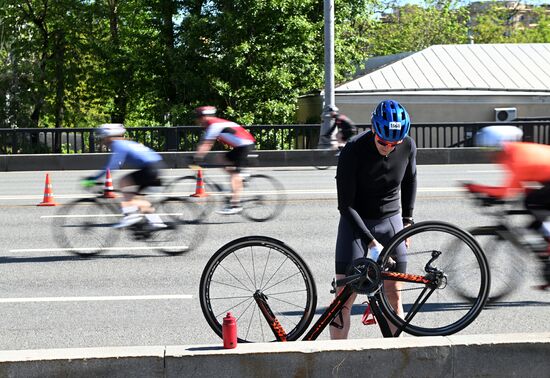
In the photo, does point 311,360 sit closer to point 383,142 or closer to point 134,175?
point 383,142

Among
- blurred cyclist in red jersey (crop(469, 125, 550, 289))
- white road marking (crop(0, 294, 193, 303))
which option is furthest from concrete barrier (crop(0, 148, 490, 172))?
blurred cyclist in red jersey (crop(469, 125, 550, 289))

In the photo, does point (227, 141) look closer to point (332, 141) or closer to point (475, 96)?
point (332, 141)

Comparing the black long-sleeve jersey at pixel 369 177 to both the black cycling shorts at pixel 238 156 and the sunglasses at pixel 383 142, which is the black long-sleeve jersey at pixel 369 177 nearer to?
the sunglasses at pixel 383 142

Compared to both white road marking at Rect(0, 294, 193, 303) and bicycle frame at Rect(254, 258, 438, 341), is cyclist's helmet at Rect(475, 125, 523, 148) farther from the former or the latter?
white road marking at Rect(0, 294, 193, 303)

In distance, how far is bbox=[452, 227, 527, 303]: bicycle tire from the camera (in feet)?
24.6

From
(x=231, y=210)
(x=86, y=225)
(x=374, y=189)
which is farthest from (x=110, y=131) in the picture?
(x=374, y=189)

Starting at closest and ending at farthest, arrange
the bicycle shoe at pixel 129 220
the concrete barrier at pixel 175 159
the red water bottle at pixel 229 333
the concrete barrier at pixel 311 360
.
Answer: the concrete barrier at pixel 311 360
the red water bottle at pixel 229 333
the bicycle shoe at pixel 129 220
the concrete barrier at pixel 175 159

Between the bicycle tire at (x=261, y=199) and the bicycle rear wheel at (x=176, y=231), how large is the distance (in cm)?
213

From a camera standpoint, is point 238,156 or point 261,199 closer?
point 261,199

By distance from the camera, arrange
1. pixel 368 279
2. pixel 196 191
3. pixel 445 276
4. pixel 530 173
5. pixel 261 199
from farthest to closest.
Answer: pixel 196 191
pixel 261 199
pixel 530 173
pixel 445 276
pixel 368 279

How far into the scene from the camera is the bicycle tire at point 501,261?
750 centimetres

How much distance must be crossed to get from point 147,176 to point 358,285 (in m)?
6.08

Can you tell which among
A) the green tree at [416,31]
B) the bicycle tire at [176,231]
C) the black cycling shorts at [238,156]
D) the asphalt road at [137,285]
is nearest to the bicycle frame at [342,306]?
the asphalt road at [137,285]

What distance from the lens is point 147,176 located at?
11.2m
